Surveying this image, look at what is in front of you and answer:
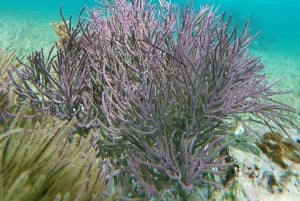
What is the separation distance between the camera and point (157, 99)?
2908 mm

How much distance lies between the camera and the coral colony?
282 cm

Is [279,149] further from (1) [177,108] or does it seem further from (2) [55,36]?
(2) [55,36]

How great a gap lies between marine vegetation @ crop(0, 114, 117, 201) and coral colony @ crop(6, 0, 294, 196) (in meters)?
0.56

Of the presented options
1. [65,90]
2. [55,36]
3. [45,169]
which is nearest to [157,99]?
[65,90]

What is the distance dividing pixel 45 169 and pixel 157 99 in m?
1.21

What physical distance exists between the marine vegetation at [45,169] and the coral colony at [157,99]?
1.85 feet

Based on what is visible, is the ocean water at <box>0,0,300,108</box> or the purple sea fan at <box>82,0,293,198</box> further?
the ocean water at <box>0,0,300,108</box>

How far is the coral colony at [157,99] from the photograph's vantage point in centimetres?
282

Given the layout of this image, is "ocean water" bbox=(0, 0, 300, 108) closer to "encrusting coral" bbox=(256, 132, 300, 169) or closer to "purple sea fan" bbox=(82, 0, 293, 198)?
"purple sea fan" bbox=(82, 0, 293, 198)

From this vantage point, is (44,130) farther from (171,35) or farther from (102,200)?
(171,35)

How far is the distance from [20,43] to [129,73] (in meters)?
8.21

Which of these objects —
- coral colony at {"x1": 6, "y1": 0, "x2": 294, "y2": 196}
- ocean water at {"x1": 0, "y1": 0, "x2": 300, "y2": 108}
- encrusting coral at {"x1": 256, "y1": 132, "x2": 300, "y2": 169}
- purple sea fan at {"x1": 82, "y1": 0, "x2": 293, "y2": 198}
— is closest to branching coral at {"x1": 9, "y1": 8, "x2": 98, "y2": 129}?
coral colony at {"x1": 6, "y1": 0, "x2": 294, "y2": 196}

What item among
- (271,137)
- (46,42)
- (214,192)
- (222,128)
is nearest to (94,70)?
(222,128)

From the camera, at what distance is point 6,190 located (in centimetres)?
177
